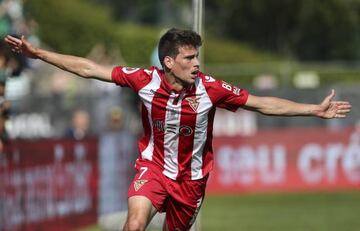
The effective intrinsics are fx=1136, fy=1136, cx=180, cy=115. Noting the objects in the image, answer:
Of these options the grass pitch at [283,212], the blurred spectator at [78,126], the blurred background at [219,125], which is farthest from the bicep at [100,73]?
the blurred spectator at [78,126]

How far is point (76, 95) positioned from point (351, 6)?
33.6 ft

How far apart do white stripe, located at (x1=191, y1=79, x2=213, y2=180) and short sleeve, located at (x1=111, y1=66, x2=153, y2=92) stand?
1.62 feet

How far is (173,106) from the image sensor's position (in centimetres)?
1012

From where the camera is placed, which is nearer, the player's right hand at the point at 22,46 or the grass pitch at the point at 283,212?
the player's right hand at the point at 22,46

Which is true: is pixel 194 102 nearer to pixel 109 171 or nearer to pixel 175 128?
pixel 175 128

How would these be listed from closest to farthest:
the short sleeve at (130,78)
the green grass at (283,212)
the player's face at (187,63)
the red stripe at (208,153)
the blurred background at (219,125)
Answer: the player's face at (187,63), the short sleeve at (130,78), the red stripe at (208,153), the blurred background at (219,125), the green grass at (283,212)

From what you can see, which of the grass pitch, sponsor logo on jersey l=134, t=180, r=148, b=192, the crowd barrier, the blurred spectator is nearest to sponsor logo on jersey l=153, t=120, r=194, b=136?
sponsor logo on jersey l=134, t=180, r=148, b=192

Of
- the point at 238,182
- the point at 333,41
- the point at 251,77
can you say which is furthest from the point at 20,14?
the point at 333,41

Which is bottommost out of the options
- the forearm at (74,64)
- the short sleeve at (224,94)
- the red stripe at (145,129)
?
the red stripe at (145,129)

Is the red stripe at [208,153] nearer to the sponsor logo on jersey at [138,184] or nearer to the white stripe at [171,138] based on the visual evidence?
the white stripe at [171,138]

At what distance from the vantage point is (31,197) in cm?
1473

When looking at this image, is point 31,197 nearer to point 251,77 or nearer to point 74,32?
point 251,77

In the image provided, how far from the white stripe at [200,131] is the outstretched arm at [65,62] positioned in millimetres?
848

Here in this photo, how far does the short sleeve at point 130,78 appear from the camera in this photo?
1020 centimetres
